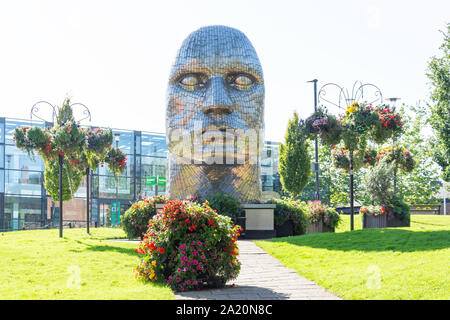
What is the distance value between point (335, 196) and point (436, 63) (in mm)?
20579

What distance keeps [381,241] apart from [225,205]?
6021mm

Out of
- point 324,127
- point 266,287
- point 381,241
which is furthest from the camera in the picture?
point 324,127

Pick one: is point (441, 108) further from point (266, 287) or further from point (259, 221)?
point (266, 287)

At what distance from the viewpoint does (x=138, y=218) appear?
16.3 metres

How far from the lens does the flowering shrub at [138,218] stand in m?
16.3

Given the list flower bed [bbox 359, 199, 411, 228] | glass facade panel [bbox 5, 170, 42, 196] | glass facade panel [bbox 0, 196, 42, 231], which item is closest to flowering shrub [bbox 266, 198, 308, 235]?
flower bed [bbox 359, 199, 411, 228]

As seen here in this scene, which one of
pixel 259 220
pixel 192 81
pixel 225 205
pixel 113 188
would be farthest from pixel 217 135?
pixel 113 188

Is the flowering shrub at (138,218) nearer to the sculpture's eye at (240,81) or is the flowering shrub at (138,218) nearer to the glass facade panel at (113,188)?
the sculpture's eye at (240,81)

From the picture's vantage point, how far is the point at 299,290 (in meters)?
7.77

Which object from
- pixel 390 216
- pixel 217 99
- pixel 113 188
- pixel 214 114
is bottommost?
pixel 390 216

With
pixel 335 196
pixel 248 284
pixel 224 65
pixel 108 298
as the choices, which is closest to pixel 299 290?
pixel 248 284

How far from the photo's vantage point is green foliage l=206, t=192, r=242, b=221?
16078 millimetres

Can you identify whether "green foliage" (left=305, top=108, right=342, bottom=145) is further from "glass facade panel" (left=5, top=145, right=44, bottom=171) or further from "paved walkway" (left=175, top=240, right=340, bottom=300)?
"glass facade panel" (left=5, top=145, right=44, bottom=171)
